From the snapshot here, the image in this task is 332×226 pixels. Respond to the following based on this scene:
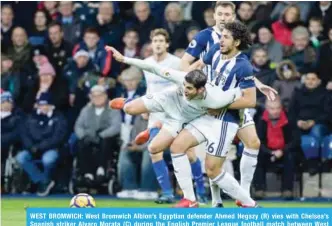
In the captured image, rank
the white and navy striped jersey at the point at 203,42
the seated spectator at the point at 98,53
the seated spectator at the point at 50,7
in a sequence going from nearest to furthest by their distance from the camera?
the white and navy striped jersey at the point at 203,42, the seated spectator at the point at 98,53, the seated spectator at the point at 50,7

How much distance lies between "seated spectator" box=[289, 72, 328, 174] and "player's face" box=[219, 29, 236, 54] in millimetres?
4848

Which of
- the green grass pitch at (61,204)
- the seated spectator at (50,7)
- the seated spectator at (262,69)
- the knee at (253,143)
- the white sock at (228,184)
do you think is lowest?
the green grass pitch at (61,204)

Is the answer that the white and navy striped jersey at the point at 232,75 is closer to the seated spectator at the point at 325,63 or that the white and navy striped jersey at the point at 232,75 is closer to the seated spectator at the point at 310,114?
the seated spectator at the point at 310,114

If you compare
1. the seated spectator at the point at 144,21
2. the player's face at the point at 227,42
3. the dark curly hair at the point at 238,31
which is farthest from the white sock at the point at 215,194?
the seated spectator at the point at 144,21

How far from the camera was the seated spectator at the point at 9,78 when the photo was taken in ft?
64.7

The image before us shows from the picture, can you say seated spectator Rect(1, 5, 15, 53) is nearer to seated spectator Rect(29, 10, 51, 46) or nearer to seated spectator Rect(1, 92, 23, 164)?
seated spectator Rect(29, 10, 51, 46)

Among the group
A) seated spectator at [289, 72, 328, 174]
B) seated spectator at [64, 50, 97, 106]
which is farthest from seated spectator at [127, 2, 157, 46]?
seated spectator at [289, 72, 328, 174]

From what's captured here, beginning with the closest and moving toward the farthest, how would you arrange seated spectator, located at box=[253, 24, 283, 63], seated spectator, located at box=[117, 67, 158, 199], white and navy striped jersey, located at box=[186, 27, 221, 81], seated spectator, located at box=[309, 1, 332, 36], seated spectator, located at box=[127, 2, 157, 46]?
white and navy striped jersey, located at box=[186, 27, 221, 81]
seated spectator, located at box=[117, 67, 158, 199]
seated spectator, located at box=[253, 24, 283, 63]
seated spectator, located at box=[309, 1, 332, 36]
seated spectator, located at box=[127, 2, 157, 46]

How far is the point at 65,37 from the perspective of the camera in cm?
2053

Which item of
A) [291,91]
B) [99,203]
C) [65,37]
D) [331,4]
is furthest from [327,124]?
[65,37]

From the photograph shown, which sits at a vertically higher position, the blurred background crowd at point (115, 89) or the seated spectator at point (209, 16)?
the seated spectator at point (209, 16)

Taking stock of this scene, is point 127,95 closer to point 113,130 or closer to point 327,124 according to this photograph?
point 113,130

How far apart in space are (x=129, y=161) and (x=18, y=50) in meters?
3.29

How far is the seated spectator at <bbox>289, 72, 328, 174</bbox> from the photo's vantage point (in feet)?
58.4
